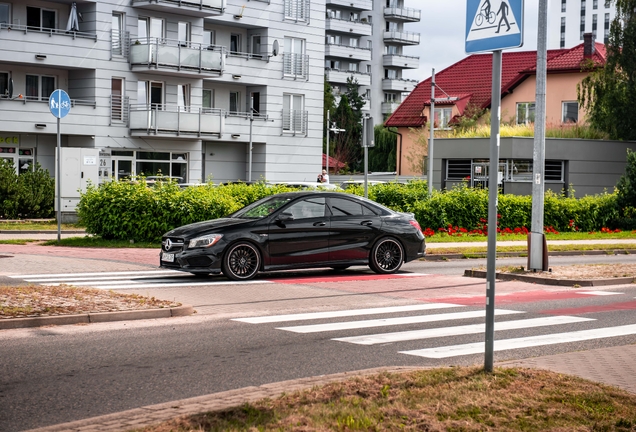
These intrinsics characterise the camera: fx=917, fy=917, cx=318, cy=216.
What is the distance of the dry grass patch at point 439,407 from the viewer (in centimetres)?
588

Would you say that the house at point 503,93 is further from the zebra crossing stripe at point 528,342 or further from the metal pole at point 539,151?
the zebra crossing stripe at point 528,342

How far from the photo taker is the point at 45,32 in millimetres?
40875

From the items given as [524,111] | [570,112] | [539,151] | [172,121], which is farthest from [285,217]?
[524,111]

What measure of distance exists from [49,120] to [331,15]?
61.2 metres

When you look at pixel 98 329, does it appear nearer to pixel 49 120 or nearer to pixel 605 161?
pixel 49 120

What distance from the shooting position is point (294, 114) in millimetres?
52312

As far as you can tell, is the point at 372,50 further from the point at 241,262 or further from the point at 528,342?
the point at 528,342

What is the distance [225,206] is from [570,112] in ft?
116

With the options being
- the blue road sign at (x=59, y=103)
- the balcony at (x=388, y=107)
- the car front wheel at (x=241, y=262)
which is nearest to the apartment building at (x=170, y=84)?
the blue road sign at (x=59, y=103)

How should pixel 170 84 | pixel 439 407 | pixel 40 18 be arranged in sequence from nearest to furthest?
pixel 439 407 < pixel 40 18 < pixel 170 84

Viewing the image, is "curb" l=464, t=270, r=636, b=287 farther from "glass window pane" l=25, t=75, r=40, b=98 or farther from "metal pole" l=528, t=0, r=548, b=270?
"glass window pane" l=25, t=75, r=40, b=98

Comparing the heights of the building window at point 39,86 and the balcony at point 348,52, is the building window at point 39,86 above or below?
below

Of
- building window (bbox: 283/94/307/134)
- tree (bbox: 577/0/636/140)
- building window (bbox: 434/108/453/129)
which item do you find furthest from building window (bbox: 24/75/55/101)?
building window (bbox: 434/108/453/129)

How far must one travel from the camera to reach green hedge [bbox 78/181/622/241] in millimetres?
22984
